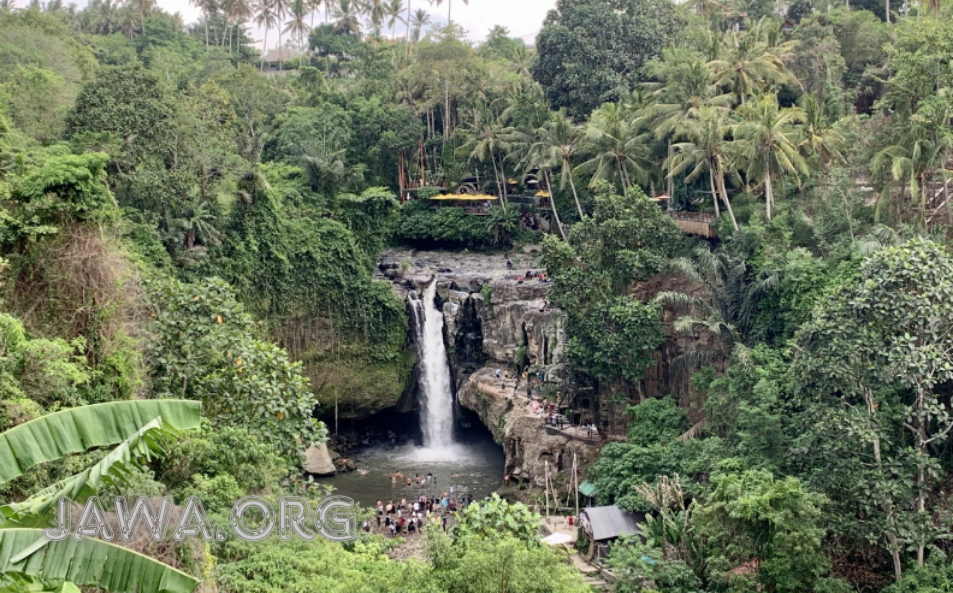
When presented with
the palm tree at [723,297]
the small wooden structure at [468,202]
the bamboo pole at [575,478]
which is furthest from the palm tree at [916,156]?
the small wooden structure at [468,202]

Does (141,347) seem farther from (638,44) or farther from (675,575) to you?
(638,44)

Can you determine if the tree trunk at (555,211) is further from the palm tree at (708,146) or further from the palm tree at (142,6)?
the palm tree at (142,6)

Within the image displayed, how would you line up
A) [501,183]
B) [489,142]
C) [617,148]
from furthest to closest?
[501,183], [489,142], [617,148]

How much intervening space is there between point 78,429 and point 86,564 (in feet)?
4.25

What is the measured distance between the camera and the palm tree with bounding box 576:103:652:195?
106 feet

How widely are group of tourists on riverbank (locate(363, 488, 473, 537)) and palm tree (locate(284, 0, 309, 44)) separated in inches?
1834

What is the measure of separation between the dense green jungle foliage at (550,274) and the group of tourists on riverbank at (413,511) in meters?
4.96

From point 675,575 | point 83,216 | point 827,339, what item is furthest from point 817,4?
point 83,216

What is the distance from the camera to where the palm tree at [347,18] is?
6359 cm

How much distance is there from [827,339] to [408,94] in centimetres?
2883

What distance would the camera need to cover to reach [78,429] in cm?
864

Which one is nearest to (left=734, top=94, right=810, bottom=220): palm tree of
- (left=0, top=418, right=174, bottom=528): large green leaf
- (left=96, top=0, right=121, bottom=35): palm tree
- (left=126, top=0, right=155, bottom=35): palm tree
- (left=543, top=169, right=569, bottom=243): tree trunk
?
(left=543, top=169, right=569, bottom=243): tree trunk

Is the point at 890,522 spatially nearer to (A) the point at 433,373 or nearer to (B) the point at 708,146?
(B) the point at 708,146

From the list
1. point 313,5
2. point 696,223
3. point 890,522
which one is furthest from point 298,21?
point 890,522
